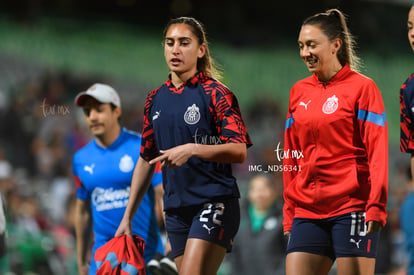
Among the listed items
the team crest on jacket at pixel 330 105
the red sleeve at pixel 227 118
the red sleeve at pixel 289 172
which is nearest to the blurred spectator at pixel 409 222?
the red sleeve at pixel 289 172

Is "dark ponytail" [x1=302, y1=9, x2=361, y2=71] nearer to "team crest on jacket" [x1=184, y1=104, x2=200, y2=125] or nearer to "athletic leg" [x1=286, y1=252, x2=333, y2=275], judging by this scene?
"team crest on jacket" [x1=184, y1=104, x2=200, y2=125]

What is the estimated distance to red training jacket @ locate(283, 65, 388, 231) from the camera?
13.5 feet

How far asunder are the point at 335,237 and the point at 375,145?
22.3 inches

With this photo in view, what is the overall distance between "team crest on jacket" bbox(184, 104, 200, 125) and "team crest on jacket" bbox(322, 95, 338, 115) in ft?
2.47

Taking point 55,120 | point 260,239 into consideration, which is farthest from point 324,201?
point 55,120

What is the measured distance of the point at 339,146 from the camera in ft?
13.8

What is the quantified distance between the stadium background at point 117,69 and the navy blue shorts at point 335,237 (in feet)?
15.8

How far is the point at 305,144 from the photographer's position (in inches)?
171

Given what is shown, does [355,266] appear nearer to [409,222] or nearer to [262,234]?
[409,222]

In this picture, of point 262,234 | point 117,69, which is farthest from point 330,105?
point 117,69

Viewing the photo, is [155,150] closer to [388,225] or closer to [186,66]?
[186,66]

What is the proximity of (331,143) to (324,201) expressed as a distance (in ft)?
1.09

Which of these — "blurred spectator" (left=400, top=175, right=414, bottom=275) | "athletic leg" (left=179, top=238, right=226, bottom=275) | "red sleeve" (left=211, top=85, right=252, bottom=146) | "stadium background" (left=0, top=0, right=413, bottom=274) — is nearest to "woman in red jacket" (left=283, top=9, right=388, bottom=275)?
"red sleeve" (left=211, top=85, right=252, bottom=146)

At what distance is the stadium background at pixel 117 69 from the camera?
10.6m
